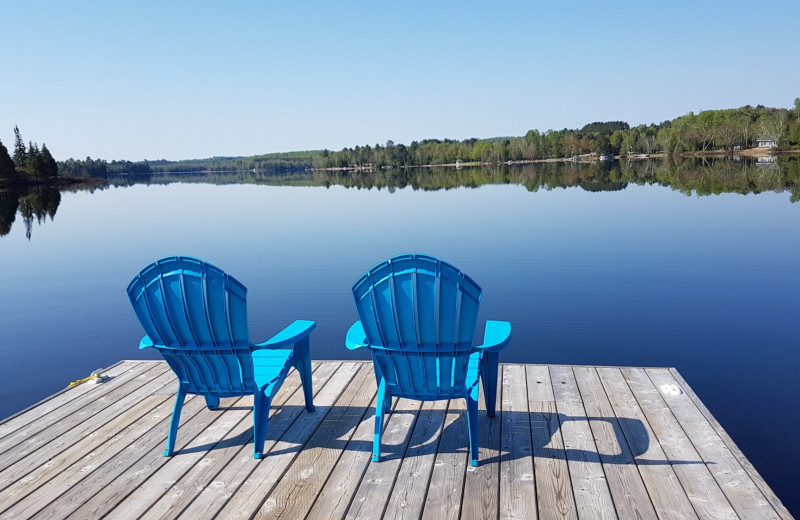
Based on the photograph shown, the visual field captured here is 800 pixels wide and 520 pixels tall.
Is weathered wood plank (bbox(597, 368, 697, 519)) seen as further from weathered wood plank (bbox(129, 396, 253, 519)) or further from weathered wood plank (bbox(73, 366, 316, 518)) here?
weathered wood plank (bbox(129, 396, 253, 519))

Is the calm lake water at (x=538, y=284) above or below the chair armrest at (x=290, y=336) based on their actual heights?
below

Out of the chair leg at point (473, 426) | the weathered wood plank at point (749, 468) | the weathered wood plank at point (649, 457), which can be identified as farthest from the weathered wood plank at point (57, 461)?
the weathered wood plank at point (749, 468)

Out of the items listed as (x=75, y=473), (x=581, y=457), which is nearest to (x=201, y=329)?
(x=75, y=473)

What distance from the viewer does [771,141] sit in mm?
67875

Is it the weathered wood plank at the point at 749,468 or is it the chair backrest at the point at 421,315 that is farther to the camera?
the chair backrest at the point at 421,315

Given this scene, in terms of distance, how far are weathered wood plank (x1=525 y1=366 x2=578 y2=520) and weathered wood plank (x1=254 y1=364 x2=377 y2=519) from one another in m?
1.00

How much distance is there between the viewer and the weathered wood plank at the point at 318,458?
224 centimetres

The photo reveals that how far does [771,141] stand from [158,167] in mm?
148213

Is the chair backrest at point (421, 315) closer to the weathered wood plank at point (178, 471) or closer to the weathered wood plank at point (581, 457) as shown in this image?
the weathered wood plank at point (581, 457)

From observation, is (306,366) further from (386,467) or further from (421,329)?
(421,329)

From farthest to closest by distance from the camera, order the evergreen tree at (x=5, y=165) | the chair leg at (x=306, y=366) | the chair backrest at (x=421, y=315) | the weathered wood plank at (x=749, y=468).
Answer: the evergreen tree at (x=5, y=165)
the chair leg at (x=306, y=366)
the chair backrest at (x=421, y=315)
the weathered wood plank at (x=749, y=468)

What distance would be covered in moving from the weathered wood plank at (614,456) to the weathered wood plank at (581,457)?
0.03 meters

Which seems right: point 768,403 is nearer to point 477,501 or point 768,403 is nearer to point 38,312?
point 477,501

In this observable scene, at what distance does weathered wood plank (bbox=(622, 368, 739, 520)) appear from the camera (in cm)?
214
